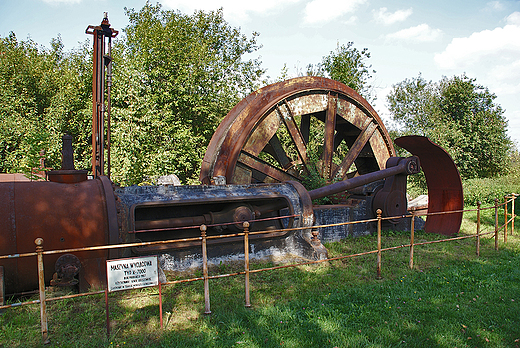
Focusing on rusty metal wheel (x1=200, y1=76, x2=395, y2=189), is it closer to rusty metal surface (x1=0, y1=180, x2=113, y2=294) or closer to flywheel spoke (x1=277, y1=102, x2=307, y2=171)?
flywheel spoke (x1=277, y1=102, x2=307, y2=171)

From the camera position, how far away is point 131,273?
3172mm

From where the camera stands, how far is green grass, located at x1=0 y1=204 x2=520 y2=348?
10.2 feet

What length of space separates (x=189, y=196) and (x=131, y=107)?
8.03 meters

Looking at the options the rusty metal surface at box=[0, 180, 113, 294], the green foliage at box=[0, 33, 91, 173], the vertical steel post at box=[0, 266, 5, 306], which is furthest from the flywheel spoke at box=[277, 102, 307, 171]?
the green foliage at box=[0, 33, 91, 173]

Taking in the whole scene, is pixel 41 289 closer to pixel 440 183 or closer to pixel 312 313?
pixel 312 313

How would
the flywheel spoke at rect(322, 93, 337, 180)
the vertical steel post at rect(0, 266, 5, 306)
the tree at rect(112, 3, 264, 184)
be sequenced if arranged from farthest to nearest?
the tree at rect(112, 3, 264, 184), the flywheel spoke at rect(322, 93, 337, 180), the vertical steel post at rect(0, 266, 5, 306)

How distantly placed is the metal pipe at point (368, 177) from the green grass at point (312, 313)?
1.70 meters

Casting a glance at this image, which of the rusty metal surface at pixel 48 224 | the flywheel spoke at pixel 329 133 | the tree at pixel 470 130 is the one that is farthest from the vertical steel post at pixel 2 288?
the tree at pixel 470 130

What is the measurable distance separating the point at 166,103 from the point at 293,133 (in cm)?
796

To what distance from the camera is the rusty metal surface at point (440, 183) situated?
754 cm

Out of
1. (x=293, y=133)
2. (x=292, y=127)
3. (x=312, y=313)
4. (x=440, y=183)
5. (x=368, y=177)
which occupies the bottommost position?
(x=312, y=313)

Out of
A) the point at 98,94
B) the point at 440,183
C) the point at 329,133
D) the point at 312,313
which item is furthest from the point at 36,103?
the point at 312,313

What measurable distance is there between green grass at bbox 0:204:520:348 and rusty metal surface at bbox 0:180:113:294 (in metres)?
0.32

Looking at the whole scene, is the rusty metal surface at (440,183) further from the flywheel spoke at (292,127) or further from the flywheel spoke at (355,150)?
the flywheel spoke at (292,127)
